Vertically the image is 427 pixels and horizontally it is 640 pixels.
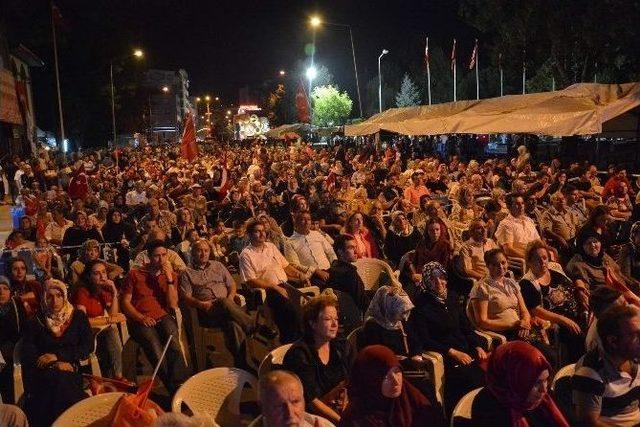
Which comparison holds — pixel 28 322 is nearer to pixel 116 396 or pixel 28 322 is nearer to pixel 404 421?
pixel 116 396

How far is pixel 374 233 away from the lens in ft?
29.2

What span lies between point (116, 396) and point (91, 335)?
1.49 metres

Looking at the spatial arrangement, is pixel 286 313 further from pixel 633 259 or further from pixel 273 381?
pixel 633 259

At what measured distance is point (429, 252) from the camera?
6.64m

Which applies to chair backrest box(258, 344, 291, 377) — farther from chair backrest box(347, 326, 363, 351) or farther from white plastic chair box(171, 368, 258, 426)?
chair backrest box(347, 326, 363, 351)

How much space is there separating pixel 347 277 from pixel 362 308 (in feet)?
1.12

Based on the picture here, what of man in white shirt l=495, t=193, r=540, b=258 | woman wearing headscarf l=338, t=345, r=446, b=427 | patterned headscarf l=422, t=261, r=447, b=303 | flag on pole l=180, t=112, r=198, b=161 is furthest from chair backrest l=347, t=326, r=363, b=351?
flag on pole l=180, t=112, r=198, b=161

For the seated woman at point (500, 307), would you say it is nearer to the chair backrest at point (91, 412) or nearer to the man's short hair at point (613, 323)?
the man's short hair at point (613, 323)

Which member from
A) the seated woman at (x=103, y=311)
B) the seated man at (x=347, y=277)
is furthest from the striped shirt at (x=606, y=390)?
the seated woman at (x=103, y=311)

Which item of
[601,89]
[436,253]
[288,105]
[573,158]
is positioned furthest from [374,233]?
[288,105]

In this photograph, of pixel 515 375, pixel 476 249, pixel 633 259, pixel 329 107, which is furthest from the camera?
pixel 329 107

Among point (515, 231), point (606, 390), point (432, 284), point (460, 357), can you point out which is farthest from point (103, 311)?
point (515, 231)

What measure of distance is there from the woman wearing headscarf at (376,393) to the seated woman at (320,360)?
553mm

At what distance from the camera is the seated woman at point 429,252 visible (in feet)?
21.7
